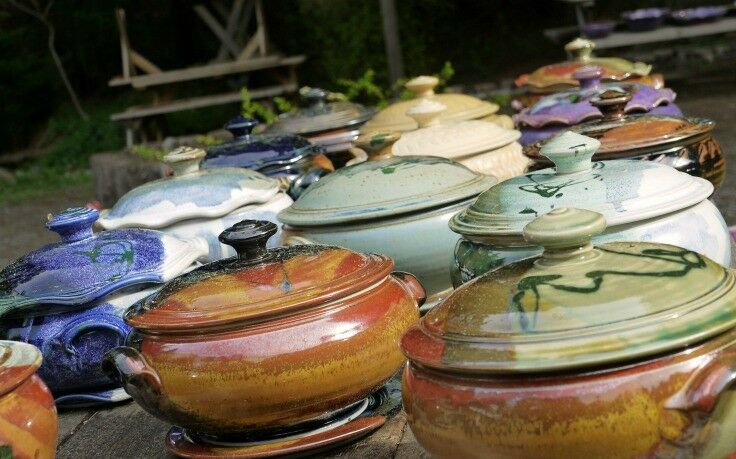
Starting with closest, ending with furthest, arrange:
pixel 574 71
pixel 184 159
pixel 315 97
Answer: pixel 184 159 < pixel 574 71 < pixel 315 97

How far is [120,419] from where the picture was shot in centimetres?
267

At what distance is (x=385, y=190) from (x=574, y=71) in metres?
1.68

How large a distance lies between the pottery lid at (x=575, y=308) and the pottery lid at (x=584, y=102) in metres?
2.09

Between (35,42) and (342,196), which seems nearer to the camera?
(342,196)

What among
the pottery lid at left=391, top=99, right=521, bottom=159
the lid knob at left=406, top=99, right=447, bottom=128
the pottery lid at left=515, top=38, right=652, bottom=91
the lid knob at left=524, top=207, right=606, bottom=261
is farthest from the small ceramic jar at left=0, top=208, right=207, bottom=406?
the pottery lid at left=515, top=38, right=652, bottom=91

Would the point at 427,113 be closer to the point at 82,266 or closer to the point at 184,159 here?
the point at 184,159

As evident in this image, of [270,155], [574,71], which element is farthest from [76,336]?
[574,71]

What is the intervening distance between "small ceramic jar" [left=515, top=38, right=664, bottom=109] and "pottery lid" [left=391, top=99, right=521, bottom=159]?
832 mm

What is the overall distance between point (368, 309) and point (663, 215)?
0.62 meters

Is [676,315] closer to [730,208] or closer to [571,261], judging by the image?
[571,261]

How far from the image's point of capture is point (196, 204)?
3154mm

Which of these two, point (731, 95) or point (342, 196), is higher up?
point (342, 196)

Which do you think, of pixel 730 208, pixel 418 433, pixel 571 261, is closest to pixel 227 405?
pixel 418 433

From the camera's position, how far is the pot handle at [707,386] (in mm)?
1447
